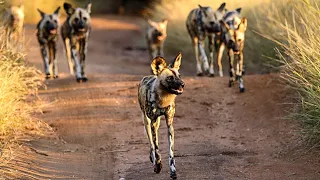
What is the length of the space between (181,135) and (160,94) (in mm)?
2049

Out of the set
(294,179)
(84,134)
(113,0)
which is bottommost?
(113,0)

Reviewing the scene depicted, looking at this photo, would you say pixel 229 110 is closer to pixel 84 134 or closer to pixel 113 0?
pixel 84 134

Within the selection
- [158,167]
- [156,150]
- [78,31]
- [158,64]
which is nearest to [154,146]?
[156,150]

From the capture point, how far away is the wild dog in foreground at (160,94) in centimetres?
665

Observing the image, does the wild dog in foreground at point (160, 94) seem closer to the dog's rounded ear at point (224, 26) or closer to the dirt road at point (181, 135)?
the dirt road at point (181, 135)

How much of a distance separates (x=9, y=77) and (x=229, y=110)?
2902 millimetres

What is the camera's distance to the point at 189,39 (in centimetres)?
1538

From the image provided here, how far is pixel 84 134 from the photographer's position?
29.2 feet

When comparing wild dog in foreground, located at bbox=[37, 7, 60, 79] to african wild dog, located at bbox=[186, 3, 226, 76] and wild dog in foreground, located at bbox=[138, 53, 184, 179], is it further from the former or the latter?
wild dog in foreground, located at bbox=[138, 53, 184, 179]

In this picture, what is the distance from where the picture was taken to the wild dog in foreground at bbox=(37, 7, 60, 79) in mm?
12602

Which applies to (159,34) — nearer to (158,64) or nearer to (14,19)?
(14,19)

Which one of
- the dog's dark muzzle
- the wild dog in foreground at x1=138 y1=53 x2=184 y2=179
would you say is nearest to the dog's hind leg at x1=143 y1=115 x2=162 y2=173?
the wild dog in foreground at x1=138 y1=53 x2=184 y2=179

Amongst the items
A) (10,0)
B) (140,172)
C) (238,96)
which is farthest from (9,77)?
(10,0)

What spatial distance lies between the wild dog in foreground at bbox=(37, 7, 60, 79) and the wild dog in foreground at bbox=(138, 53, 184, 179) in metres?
5.72
